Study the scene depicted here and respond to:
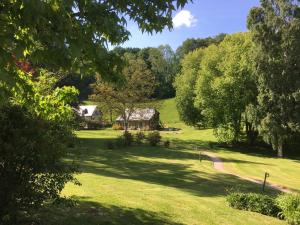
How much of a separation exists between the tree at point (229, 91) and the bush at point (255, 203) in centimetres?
3322

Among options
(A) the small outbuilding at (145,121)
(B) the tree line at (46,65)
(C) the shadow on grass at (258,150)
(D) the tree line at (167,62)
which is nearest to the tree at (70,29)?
(B) the tree line at (46,65)

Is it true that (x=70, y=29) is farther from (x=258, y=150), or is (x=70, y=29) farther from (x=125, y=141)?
(x=258, y=150)

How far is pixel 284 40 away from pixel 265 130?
9782 mm

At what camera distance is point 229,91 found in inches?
2063

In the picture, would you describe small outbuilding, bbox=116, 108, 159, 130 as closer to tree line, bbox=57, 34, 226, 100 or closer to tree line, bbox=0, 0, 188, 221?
tree line, bbox=57, 34, 226, 100

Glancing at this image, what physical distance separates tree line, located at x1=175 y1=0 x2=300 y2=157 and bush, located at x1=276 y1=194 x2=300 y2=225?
1137 inches

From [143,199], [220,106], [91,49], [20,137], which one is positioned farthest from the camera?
[220,106]

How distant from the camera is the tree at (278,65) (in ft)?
145

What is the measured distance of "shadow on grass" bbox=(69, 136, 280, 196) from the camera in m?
26.8

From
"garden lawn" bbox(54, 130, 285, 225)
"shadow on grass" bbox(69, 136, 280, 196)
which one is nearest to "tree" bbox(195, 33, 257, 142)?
"shadow on grass" bbox(69, 136, 280, 196)

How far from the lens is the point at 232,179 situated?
3089 cm

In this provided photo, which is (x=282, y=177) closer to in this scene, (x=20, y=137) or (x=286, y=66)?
(x=286, y=66)

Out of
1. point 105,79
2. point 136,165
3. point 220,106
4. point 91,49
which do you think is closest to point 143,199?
point 105,79

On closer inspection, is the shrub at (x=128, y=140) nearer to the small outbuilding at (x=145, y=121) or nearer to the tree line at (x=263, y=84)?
the tree line at (x=263, y=84)
